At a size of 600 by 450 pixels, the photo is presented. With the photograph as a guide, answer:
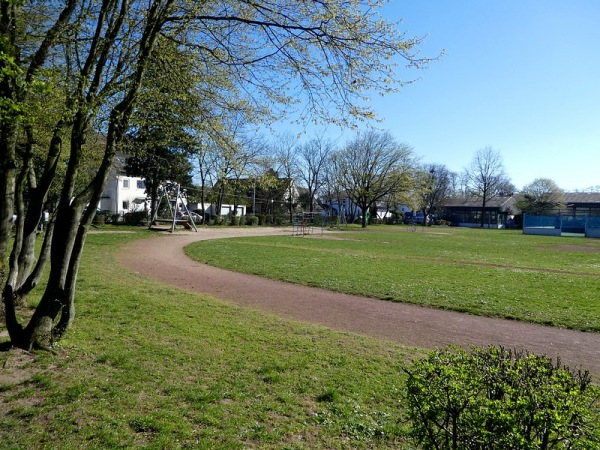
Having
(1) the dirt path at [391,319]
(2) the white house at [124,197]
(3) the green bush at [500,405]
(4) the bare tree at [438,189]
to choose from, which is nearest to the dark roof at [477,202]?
(4) the bare tree at [438,189]

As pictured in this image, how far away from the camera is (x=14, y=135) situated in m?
5.64

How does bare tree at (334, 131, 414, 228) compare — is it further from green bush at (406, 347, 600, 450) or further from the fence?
green bush at (406, 347, 600, 450)

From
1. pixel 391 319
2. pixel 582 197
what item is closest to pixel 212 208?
pixel 391 319

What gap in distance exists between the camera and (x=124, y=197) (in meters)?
55.9

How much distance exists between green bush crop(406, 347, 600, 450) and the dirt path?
4283 millimetres

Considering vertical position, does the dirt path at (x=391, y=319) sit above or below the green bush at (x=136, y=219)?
below

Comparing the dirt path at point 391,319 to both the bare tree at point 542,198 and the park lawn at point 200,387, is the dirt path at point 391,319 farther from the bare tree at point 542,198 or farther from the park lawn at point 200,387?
the bare tree at point 542,198

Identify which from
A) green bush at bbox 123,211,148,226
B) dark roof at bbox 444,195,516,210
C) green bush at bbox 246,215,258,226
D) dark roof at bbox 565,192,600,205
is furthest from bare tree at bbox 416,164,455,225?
green bush at bbox 123,211,148,226

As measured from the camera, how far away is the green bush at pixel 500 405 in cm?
191

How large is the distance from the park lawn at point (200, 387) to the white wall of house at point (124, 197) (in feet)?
166

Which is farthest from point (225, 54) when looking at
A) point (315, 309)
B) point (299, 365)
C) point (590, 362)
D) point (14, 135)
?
point (590, 362)

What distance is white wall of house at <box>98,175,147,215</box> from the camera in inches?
2114

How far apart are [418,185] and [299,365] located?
57.2 metres

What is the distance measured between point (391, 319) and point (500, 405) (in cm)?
674
